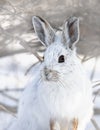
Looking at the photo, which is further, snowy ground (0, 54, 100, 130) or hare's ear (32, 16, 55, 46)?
snowy ground (0, 54, 100, 130)

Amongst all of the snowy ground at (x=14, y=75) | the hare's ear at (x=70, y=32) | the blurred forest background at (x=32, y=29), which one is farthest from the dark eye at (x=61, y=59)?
the snowy ground at (x=14, y=75)

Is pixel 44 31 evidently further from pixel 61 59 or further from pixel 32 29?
pixel 32 29

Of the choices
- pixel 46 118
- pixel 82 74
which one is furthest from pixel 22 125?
pixel 82 74

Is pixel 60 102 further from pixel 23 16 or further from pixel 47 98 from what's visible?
pixel 23 16

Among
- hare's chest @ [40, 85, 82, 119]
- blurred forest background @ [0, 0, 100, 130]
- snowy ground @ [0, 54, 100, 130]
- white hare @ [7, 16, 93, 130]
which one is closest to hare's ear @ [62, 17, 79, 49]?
white hare @ [7, 16, 93, 130]

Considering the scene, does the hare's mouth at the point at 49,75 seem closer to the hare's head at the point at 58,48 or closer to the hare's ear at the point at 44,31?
the hare's head at the point at 58,48

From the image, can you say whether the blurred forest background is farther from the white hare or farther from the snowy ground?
the white hare
